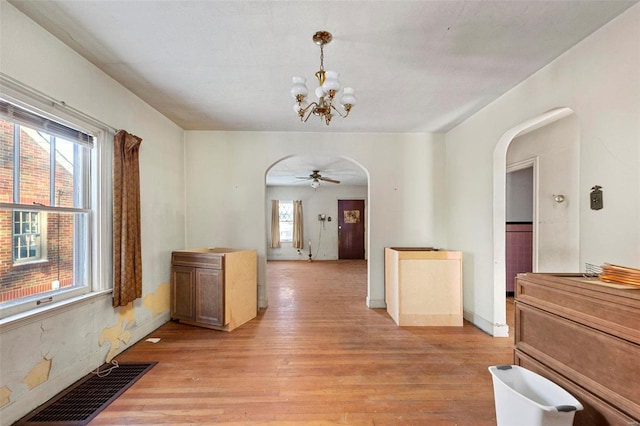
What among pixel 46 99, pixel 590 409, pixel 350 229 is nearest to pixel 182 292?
pixel 46 99

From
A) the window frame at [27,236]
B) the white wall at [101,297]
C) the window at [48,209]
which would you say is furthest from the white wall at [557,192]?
the window frame at [27,236]

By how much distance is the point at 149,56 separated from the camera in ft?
6.67

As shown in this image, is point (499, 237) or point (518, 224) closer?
point (499, 237)

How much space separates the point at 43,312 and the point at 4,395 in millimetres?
475

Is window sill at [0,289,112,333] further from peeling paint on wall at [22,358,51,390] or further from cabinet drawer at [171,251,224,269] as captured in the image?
cabinet drawer at [171,251,224,269]

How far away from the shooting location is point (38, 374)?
1.77 m

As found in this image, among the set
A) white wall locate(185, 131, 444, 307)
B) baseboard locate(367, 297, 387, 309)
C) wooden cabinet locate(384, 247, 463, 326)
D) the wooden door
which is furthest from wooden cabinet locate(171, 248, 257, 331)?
the wooden door

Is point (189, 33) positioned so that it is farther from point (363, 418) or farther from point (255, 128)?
point (363, 418)

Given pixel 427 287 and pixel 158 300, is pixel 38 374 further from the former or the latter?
pixel 427 287

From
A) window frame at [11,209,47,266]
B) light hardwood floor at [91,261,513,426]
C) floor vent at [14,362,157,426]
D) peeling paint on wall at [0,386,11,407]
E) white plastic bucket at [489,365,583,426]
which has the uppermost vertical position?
window frame at [11,209,47,266]

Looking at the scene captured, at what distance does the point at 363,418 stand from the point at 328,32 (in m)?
2.56

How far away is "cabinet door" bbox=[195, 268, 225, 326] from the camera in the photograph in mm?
2988

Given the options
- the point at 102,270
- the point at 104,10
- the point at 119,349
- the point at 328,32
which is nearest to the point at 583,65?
the point at 328,32

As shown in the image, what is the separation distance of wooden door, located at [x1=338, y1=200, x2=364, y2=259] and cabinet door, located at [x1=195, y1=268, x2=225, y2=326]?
594 centimetres
